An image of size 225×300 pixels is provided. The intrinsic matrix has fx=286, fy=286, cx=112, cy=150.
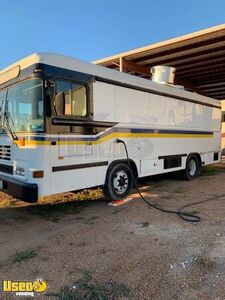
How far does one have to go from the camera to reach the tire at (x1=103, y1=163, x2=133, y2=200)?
6242mm

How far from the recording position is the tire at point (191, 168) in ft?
30.4

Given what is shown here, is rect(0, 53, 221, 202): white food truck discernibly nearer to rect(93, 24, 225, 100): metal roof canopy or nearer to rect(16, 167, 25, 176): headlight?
rect(16, 167, 25, 176): headlight

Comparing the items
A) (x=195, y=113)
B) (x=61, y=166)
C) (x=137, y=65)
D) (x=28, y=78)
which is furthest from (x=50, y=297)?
(x=137, y=65)

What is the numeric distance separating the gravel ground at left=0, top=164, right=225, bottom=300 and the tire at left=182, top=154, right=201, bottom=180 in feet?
9.14

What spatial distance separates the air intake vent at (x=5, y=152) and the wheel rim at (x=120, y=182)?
7.55ft

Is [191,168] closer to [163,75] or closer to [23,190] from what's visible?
[163,75]

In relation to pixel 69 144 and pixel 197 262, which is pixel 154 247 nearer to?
pixel 197 262

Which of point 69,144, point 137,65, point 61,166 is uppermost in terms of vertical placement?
point 137,65

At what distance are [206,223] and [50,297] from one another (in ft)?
10.3

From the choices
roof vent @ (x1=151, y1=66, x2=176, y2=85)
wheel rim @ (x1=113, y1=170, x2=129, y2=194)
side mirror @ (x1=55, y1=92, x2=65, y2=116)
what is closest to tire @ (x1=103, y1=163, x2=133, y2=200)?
wheel rim @ (x1=113, y1=170, x2=129, y2=194)

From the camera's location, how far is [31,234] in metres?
4.71

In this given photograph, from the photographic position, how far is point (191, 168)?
964 cm

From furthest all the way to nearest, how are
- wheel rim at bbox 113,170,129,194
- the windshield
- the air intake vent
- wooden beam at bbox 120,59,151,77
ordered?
wooden beam at bbox 120,59,151,77 < wheel rim at bbox 113,170,129,194 < the air intake vent < the windshield

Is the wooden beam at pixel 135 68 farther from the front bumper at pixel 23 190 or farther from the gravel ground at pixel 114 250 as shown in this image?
the front bumper at pixel 23 190
